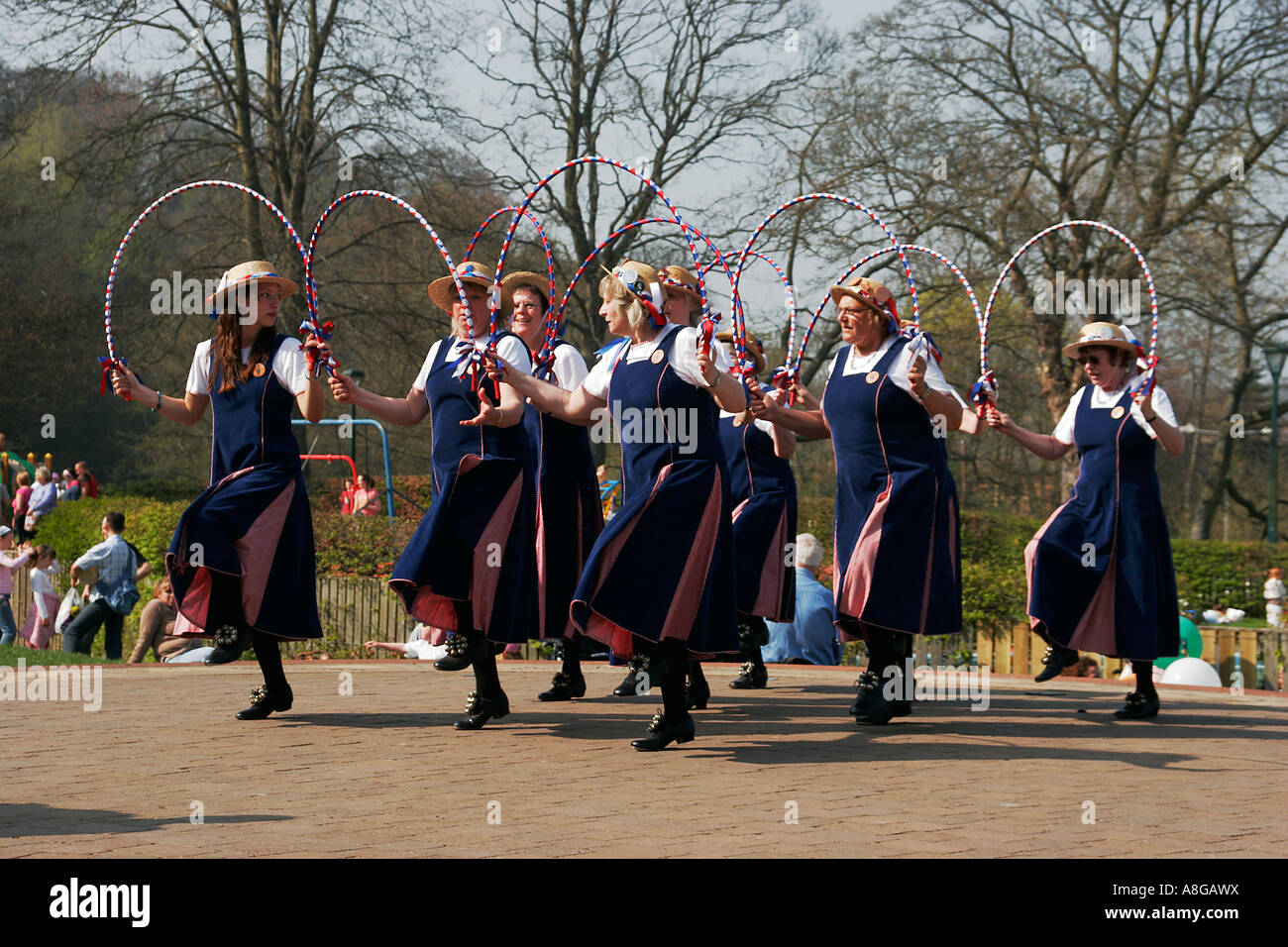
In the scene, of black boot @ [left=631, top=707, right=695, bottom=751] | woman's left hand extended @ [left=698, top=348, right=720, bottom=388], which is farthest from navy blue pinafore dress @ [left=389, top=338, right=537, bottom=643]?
woman's left hand extended @ [left=698, top=348, right=720, bottom=388]

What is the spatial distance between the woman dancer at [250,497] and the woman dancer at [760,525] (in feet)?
9.01

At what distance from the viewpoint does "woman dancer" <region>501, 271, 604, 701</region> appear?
8070mm

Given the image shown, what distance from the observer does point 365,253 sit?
2888cm

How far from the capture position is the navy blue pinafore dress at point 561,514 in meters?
8.23

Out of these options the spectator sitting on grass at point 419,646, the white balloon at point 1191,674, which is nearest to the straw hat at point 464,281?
the spectator sitting on grass at point 419,646

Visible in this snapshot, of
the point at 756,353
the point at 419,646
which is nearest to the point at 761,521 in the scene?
the point at 756,353

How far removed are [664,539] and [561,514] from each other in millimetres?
1760

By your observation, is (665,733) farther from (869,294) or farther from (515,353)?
(869,294)

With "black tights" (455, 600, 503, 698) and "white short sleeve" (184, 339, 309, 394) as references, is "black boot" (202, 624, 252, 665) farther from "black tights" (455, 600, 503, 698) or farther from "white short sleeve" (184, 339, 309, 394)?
"white short sleeve" (184, 339, 309, 394)

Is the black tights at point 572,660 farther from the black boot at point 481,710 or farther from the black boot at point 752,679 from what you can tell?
the black boot at point 752,679

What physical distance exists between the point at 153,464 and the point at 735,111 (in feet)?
74.3
